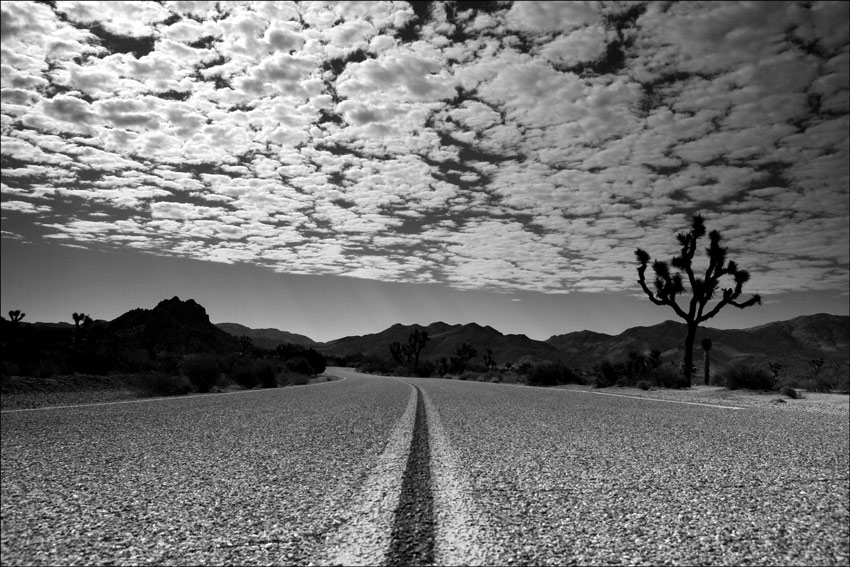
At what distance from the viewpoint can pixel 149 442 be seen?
4820 millimetres

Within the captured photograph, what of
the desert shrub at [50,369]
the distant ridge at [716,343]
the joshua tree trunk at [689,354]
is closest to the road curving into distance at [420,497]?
the desert shrub at [50,369]

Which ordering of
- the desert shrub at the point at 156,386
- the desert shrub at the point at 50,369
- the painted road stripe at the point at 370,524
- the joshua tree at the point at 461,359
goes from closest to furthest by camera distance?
the painted road stripe at the point at 370,524 < the desert shrub at the point at 156,386 < the desert shrub at the point at 50,369 < the joshua tree at the point at 461,359

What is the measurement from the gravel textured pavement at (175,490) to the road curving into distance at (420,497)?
0.01 metres

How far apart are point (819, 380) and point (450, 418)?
18095mm

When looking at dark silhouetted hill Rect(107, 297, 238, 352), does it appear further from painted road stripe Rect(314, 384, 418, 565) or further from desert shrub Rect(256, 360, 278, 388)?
painted road stripe Rect(314, 384, 418, 565)

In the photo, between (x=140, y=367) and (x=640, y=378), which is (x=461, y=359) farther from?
(x=140, y=367)

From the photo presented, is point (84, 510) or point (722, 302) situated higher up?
point (722, 302)

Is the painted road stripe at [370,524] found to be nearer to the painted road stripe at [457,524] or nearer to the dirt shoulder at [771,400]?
the painted road stripe at [457,524]

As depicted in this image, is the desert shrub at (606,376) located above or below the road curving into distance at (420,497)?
below

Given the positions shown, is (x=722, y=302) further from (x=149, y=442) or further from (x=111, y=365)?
(x=111, y=365)

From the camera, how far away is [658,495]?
2.93 metres

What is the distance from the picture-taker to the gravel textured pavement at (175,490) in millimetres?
2084

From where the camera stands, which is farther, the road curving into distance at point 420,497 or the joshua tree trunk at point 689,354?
the joshua tree trunk at point 689,354

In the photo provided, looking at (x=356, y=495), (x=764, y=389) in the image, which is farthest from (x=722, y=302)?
(x=356, y=495)
